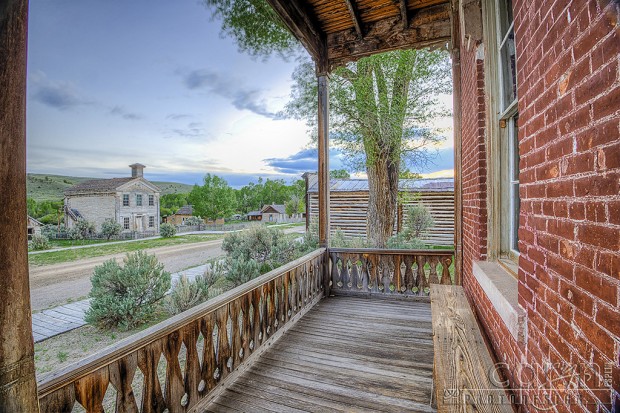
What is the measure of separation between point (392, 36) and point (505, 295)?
152 inches

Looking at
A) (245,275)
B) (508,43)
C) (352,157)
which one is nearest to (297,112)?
(352,157)

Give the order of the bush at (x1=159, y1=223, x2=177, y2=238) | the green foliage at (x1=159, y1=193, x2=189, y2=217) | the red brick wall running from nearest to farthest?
the red brick wall → the bush at (x1=159, y1=223, x2=177, y2=238) → the green foliage at (x1=159, y1=193, x2=189, y2=217)

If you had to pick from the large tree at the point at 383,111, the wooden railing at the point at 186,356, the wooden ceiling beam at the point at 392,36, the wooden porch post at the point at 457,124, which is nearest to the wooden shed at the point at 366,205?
the large tree at the point at 383,111

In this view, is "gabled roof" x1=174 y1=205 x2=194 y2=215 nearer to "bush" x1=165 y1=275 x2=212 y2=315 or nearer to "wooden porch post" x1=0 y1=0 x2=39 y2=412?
"bush" x1=165 y1=275 x2=212 y2=315

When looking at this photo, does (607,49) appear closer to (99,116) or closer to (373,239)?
(99,116)

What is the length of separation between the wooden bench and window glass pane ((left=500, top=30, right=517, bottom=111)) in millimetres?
1452

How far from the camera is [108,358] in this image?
1433mm

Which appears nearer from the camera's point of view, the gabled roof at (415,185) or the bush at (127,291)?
the bush at (127,291)

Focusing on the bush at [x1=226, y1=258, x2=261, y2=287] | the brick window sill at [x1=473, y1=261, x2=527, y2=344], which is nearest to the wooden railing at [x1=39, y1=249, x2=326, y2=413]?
the brick window sill at [x1=473, y1=261, x2=527, y2=344]

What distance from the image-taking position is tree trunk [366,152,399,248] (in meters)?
7.62

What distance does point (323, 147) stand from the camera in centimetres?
448

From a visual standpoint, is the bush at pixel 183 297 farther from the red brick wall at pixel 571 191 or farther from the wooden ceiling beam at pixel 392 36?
the red brick wall at pixel 571 191

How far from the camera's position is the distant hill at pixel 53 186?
2166mm

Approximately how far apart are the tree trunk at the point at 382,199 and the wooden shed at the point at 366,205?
60.5 inches
